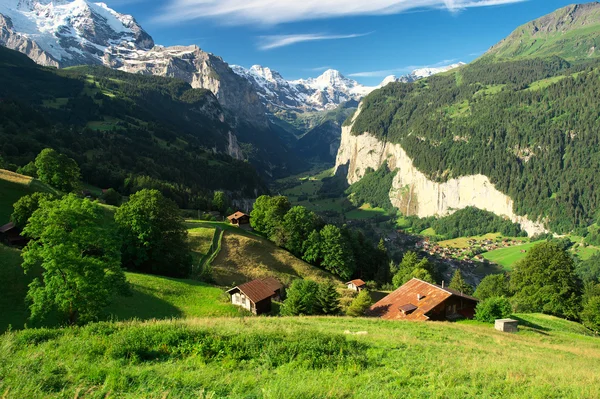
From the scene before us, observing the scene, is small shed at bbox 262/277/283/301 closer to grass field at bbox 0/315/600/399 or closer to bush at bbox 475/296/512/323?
bush at bbox 475/296/512/323

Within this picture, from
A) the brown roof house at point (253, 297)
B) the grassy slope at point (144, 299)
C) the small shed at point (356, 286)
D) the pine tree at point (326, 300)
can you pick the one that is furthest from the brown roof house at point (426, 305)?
the grassy slope at point (144, 299)

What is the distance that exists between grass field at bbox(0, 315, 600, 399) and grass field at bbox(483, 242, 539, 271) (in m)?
161

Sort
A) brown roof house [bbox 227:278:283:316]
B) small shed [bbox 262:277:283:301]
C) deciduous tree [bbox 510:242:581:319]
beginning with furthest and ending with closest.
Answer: deciduous tree [bbox 510:242:581:319], small shed [bbox 262:277:283:301], brown roof house [bbox 227:278:283:316]

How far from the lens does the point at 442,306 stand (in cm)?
4312

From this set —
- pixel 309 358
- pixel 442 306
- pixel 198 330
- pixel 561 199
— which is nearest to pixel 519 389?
pixel 309 358

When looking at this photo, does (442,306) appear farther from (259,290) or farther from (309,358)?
(309,358)

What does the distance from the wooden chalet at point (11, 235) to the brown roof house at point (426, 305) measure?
45.0m

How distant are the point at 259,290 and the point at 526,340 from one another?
28709mm

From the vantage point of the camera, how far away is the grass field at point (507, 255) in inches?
6284

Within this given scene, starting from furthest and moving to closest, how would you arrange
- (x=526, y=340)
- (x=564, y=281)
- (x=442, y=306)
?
(x=564, y=281)
(x=442, y=306)
(x=526, y=340)

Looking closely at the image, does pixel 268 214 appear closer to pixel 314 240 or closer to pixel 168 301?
pixel 314 240

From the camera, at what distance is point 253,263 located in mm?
64375

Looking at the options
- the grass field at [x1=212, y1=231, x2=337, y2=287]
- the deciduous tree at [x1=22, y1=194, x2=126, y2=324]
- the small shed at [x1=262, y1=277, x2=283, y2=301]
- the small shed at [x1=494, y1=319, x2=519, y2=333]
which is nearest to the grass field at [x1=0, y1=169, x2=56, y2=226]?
the grass field at [x1=212, y1=231, x2=337, y2=287]

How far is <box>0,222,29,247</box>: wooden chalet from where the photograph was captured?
43487 millimetres
